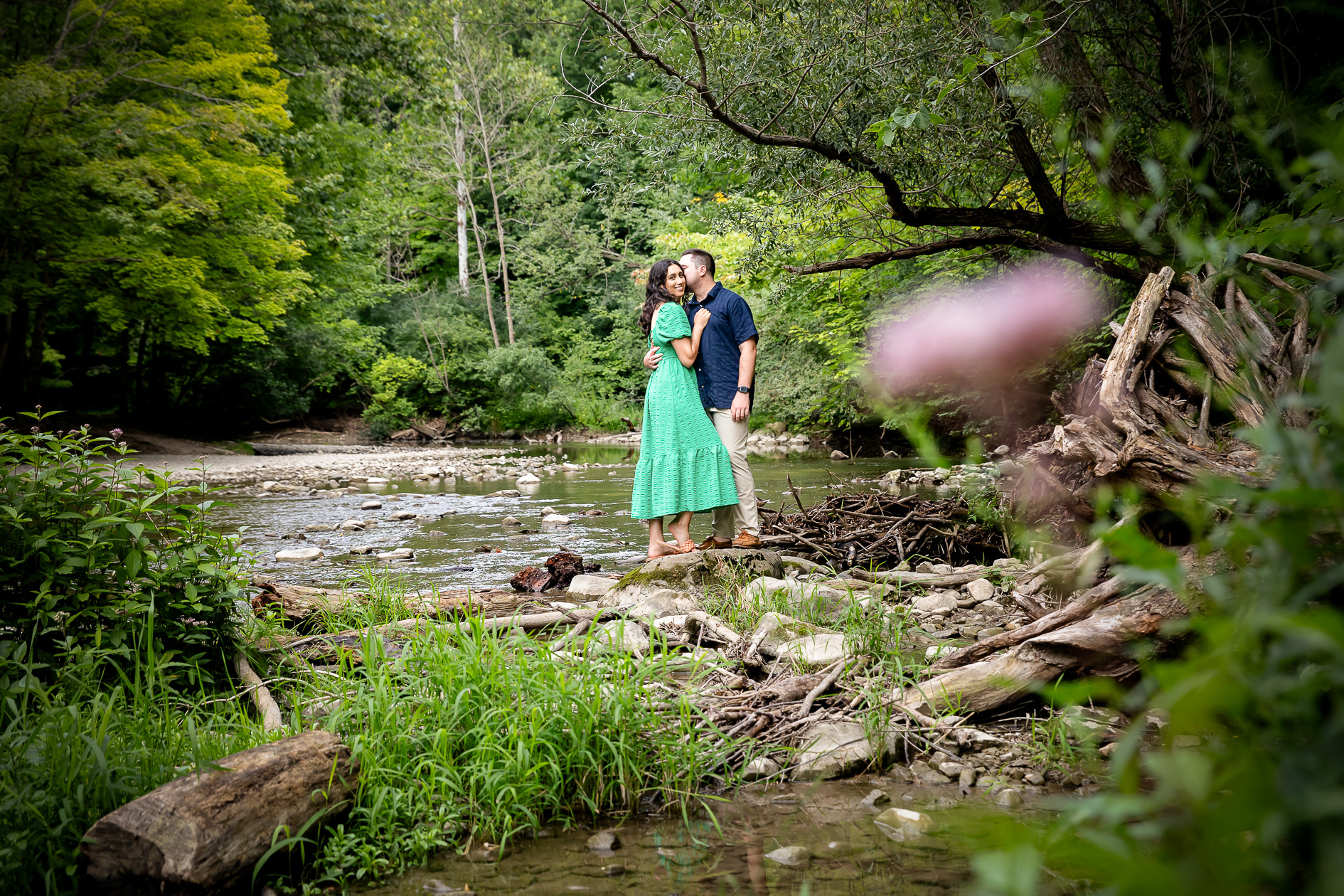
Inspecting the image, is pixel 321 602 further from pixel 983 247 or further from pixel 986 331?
pixel 986 331

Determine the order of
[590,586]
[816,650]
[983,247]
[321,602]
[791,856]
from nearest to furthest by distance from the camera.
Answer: [791,856], [816,650], [321,602], [590,586], [983,247]

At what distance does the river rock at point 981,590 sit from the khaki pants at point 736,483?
4.97 ft

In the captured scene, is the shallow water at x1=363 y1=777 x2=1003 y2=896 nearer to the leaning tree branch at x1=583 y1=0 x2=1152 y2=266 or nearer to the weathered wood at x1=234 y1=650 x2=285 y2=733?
the weathered wood at x1=234 y1=650 x2=285 y2=733

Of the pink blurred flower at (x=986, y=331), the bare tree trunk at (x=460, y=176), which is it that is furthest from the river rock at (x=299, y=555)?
the bare tree trunk at (x=460, y=176)

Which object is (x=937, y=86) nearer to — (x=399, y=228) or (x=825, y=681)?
(x=825, y=681)

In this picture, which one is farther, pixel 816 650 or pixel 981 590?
pixel 981 590

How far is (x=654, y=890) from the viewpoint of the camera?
1.85 meters

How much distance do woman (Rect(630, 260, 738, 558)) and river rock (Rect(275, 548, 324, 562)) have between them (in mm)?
2872

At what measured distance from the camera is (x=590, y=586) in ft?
16.2

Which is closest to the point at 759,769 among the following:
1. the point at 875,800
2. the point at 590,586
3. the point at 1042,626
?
the point at 875,800

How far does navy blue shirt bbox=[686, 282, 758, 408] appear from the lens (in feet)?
18.2

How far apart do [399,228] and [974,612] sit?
32.8 meters

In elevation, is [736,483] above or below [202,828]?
above

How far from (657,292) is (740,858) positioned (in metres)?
4.03
